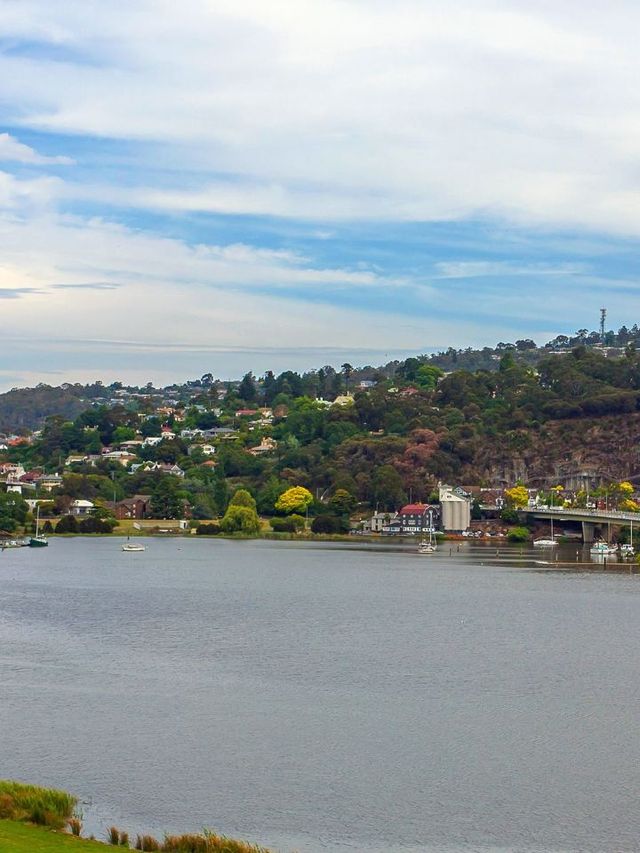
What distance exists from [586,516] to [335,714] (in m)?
80.8

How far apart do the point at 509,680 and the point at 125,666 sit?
39.3 feet

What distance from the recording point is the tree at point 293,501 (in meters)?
128

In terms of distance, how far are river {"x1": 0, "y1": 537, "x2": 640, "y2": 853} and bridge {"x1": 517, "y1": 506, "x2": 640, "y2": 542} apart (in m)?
40.2

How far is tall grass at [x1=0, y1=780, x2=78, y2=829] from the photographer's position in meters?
23.5

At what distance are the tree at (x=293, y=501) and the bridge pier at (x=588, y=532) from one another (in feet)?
85.8

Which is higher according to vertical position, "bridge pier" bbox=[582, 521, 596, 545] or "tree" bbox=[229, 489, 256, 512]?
"tree" bbox=[229, 489, 256, 512]

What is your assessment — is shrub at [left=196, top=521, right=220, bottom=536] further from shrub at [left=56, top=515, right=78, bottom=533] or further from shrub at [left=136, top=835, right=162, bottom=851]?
shrub at [left=136, top=835, right=162, bottom=851]

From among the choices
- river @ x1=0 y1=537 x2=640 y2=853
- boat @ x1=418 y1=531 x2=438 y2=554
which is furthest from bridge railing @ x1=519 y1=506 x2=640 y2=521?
river @ x1=0 y1=537 x2=640 y2=853

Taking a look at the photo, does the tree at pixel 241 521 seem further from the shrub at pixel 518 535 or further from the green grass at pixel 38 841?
the green grass at pixel 38 841

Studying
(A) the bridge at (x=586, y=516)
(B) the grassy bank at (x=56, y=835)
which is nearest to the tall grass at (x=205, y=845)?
(B) the grassy bank at (x=56, y=835)

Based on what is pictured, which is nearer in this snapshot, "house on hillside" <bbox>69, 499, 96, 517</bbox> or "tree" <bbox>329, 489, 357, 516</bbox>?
"tree" <bbox>329, 489, 357, 516</bbox>

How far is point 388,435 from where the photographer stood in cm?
15338

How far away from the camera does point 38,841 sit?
21609 millimetres

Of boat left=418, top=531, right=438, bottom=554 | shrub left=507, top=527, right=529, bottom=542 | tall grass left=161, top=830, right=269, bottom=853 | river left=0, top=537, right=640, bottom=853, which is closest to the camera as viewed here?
tall grass left=161, top=830, right=269, bottom=853
